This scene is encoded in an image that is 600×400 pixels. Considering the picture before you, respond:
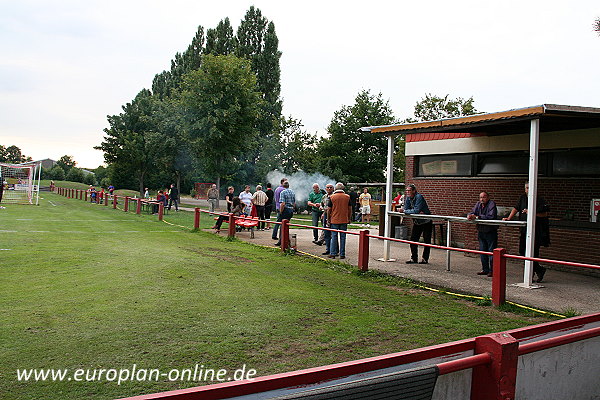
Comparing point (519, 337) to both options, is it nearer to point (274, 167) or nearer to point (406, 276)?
point (406, 276)

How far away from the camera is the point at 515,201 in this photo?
40.2ft

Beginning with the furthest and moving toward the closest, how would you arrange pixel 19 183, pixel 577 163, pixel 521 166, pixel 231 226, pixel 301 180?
pixel 301 180 → pixel 19 183 → pixel 231 226 → pixel 521 166 → pixel 577 163

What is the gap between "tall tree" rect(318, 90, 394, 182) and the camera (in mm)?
47463

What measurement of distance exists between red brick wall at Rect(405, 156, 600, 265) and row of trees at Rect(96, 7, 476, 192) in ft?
70.0

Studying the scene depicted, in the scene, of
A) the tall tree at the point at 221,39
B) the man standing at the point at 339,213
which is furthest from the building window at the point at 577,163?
the tall tree at the point at 221,39

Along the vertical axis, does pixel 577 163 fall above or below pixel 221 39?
below

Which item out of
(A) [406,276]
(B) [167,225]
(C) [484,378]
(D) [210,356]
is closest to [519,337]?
(C) [484,378]

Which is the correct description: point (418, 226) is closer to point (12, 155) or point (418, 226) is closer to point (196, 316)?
point (196, 316)

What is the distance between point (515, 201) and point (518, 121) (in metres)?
3.53

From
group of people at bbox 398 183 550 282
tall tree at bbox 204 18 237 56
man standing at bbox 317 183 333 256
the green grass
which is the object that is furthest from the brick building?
tall tree at bbox 204 18 237 56

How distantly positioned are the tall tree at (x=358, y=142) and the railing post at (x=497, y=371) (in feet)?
144

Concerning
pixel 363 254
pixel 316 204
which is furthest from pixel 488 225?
pixel 316 204

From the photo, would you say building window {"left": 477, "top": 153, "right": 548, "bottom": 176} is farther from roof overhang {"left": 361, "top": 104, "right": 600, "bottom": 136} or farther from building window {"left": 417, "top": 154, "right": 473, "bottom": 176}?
roof overhang {"left": 361, "top": 104, "right": 600, "bottom": 136}

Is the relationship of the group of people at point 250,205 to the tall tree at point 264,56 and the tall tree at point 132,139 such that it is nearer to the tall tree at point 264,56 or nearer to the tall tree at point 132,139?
the tall tree at point 264,56
